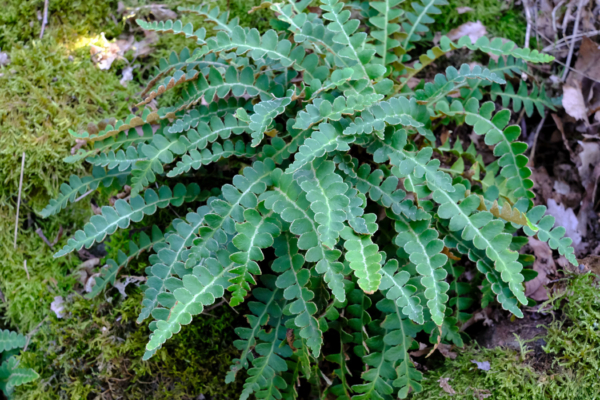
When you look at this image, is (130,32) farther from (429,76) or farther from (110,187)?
(429,76)

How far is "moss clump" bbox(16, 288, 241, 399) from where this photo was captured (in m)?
2.62

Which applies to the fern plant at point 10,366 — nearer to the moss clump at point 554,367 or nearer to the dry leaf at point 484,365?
the moss clump at point 554,367

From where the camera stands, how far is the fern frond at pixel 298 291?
201 centimetres

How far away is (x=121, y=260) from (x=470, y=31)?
9.57 ft

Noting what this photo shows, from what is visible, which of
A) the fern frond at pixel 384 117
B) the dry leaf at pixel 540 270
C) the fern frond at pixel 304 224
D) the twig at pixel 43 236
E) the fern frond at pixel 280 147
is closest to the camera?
the fern frond at pixel 304 224

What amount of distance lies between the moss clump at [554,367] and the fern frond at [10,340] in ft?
8.41

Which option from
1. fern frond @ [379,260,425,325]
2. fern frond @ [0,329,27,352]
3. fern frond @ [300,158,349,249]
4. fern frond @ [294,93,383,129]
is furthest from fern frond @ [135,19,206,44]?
fern frond @ [0,329,27,352]

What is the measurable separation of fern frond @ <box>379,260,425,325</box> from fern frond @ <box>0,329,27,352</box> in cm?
242

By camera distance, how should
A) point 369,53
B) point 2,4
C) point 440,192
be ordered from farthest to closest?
point 2,4, point 369,53, point 440,192

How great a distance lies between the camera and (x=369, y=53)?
231 centimetres

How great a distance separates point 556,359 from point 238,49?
7.91 ft

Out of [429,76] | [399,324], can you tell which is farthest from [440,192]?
[429,76]

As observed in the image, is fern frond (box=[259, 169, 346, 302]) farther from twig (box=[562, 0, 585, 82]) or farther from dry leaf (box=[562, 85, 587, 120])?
twig (box=[562, 0, 585, 82])

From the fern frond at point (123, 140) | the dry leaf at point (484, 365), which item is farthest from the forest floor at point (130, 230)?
the fern frond at point (123, 140)
